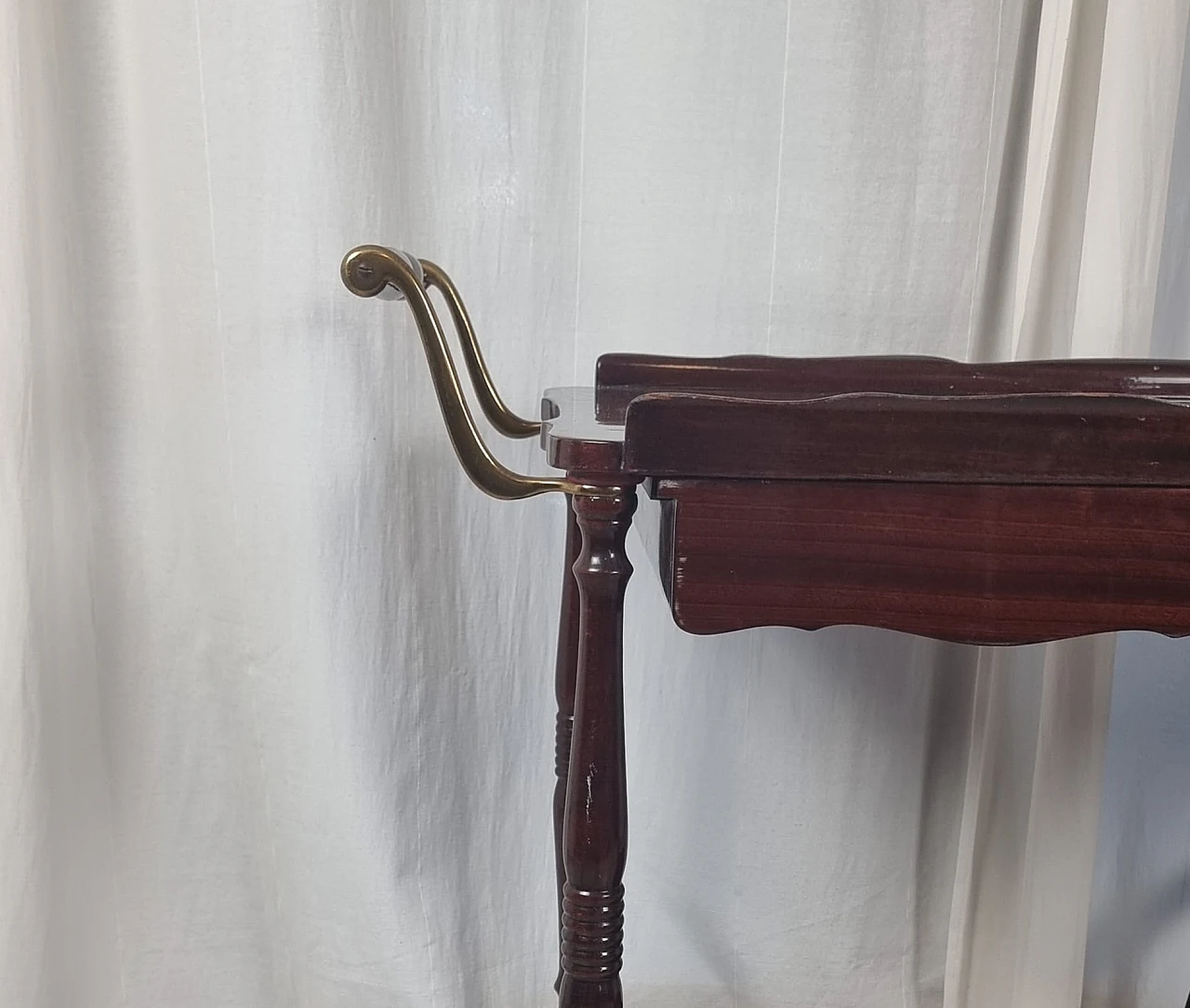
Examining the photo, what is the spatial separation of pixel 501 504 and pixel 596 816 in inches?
19.3

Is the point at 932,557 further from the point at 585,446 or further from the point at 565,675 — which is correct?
the point at 565,675

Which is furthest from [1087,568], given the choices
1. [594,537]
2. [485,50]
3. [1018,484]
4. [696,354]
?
[485,50]

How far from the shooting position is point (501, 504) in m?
1.02

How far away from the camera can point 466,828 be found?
1044 millimetres

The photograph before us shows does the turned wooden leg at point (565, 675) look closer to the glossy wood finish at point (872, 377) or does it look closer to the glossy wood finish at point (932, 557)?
the glossy wood finish at point (872, 377)

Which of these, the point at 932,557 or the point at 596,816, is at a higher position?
the point at 932,557

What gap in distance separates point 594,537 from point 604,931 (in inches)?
8.2

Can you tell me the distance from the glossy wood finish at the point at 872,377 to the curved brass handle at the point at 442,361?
15cm

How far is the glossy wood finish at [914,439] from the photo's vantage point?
0.50 meters

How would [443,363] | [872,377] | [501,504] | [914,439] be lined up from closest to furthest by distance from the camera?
[914,439] → [443,363] → [872,377] → [501,504]

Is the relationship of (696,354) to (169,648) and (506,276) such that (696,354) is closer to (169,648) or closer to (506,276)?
(506,276)

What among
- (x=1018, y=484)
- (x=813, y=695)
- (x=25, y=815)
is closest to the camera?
(x=1018, y=484)

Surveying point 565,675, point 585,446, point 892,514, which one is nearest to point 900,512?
point 892,514

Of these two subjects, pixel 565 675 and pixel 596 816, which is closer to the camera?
pixel 596 816
